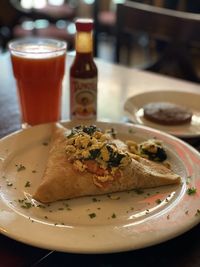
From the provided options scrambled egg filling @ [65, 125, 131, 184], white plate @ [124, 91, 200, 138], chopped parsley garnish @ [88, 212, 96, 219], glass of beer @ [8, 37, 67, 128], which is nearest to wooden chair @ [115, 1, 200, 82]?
white plate @ [124, 91, 200, 138]

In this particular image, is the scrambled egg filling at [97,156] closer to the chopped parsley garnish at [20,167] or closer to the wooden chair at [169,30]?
the chopped parsley garnish at [20,167]

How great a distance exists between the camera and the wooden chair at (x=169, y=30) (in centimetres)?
173

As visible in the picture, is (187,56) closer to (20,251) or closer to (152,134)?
(152,134)

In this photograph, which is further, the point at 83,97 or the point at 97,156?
the point at 83,97

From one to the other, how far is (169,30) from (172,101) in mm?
574

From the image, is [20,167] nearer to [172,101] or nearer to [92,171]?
[92,171]

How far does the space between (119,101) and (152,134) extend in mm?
361

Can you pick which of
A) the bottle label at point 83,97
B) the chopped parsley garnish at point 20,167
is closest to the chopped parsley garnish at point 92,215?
the chopped parsley garnish at point 20,167

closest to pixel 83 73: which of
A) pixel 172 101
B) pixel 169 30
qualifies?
pixel 172 101

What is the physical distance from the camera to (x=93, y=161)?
789 mm

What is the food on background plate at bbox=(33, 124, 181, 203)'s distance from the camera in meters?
0.77

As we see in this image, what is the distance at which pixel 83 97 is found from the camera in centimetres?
105

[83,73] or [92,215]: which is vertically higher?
[83,73]

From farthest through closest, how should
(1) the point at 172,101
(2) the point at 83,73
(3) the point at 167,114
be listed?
(1) the point at 172,101 < (3) the point at 167,114 < (2) the point at 83,73
